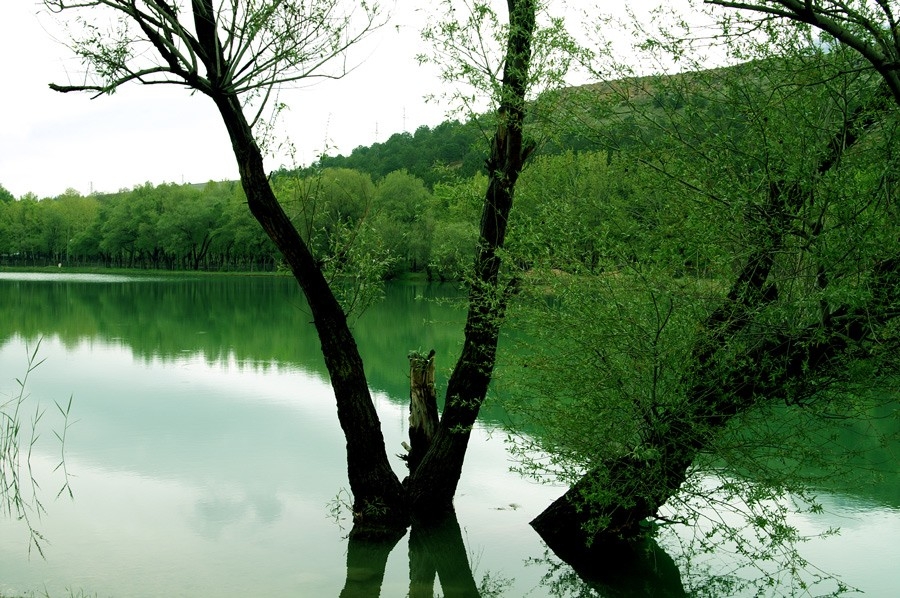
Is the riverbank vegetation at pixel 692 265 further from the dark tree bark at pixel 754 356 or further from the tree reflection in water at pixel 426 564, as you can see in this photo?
the tree reflection in water at pixel 426 564

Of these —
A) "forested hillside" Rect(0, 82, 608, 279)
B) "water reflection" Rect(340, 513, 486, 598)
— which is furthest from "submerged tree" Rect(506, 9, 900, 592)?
"forested hillside" Rect(0, 82, 608, 279)

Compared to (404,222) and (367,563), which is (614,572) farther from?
(404,222)

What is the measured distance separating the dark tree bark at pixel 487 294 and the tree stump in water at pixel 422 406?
31 centimetres

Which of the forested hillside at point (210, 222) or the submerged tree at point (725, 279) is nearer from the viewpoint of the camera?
the submerged tree at point (725, 279)

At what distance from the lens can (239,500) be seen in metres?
9.67

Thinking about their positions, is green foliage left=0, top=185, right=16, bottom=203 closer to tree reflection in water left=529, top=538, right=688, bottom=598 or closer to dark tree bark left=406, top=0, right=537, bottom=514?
dark tree bark left=406, top=0, right=537, bottom=514

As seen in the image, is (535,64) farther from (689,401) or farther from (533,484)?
(533,484)

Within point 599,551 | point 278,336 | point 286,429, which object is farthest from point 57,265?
point 599,551

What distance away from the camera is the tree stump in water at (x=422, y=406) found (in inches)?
359

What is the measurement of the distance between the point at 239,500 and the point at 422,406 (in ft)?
8.20

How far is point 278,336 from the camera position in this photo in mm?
26422

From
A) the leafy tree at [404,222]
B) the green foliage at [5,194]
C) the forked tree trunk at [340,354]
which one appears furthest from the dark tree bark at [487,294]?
the green foliage at [5,194]

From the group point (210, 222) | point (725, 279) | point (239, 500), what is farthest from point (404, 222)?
point (725, 279)

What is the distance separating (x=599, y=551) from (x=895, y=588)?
2541 millimetres
